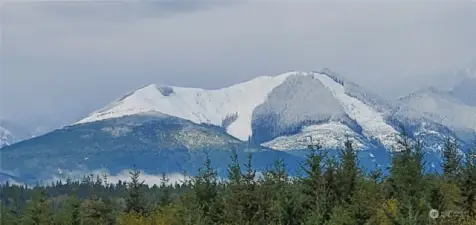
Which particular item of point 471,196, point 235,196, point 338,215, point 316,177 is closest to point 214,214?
point 235,196

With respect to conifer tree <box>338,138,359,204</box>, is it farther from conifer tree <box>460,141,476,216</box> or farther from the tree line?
conifer tree <box>460,141,476,216</box>

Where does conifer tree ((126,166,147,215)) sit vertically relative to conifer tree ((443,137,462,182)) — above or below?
below

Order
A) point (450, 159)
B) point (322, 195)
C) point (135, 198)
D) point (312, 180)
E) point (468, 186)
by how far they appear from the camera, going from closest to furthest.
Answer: point (322, 195) → point (468, 186) → point (312, 180) → point (135, 198) → point (450, 159)


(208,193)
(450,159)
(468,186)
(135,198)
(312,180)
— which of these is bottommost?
(468,186)

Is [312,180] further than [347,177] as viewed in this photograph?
No

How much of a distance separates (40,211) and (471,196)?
125 feet

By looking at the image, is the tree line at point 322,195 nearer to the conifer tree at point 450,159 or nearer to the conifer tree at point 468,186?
the conifer tree at point 468,186

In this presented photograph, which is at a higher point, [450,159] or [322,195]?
[450,159]

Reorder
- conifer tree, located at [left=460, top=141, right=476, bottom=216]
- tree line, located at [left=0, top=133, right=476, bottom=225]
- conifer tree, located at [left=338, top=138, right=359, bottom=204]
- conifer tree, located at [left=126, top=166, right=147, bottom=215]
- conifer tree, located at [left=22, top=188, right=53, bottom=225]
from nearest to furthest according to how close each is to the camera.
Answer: tree line, located at [left=0, top=133, right=476, bottom=225]
conifer tree, located at [left=460, top=141, right=476, bottom=216]
conifer tree, located at [left=338, top=138, right=359, bottom=204]
conifer tree, located at [left=22, top=188, right=53, bottom=225]
conifer tree, located at [left=126, top=166, right=147, bottom=215]

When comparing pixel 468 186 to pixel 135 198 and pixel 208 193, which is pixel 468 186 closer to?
pixel 208 193

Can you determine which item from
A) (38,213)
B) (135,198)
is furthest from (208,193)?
(38,213)

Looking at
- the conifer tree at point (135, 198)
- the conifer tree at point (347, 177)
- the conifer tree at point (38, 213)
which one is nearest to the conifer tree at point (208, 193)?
the conifer tree at point (347, 177)

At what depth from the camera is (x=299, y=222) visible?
6003 centimetres

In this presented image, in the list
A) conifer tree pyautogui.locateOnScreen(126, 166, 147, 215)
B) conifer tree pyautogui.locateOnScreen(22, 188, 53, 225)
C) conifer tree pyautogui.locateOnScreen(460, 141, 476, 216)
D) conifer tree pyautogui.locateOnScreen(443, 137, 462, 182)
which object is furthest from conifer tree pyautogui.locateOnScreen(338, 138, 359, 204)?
conifer tree pyautogui.locateOnScreen(22, 188, 53, 225)
